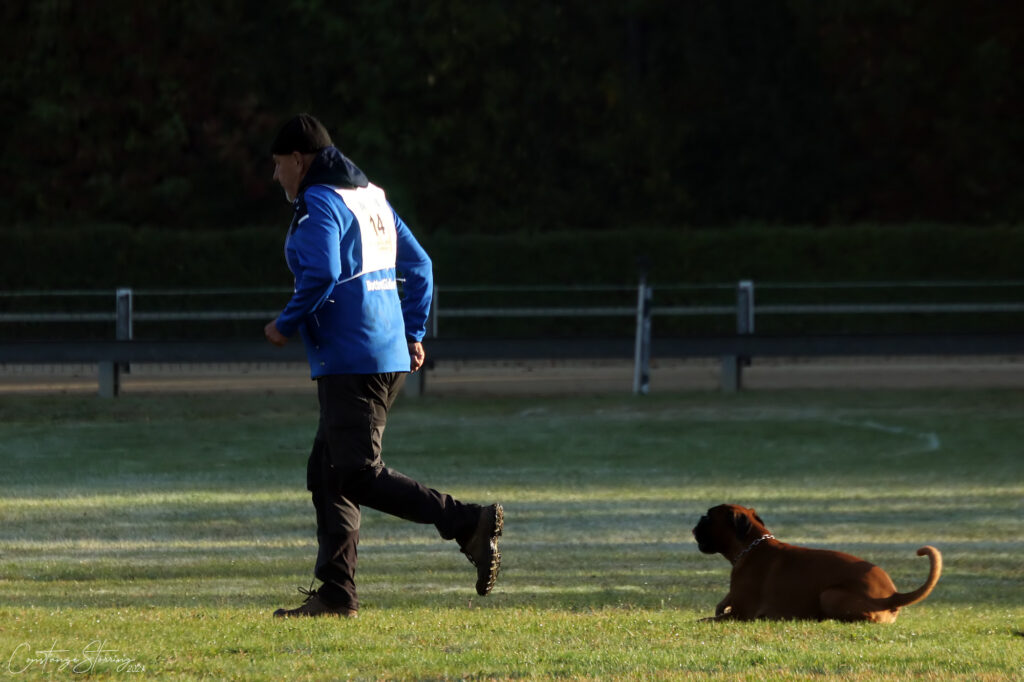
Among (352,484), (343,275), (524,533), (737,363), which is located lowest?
(524,533)

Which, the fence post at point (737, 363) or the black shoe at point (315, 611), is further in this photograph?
the fence post at point (737, 363)

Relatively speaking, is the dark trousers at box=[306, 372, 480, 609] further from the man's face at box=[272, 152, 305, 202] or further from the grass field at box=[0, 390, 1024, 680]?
the man's face at box=[272, 152, 305, 202]

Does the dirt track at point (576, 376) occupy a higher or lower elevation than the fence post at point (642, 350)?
lower

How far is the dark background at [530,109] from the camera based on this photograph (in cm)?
3419

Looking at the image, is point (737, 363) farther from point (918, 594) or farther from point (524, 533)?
point (918, 594)

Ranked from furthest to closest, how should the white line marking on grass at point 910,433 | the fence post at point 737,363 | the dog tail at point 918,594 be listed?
1. the fence post at point 737,363
2. the white line marking on grass at point 910,433
3. the dog tail at point 918,594

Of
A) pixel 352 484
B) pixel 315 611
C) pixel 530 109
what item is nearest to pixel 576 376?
pixel 315 611

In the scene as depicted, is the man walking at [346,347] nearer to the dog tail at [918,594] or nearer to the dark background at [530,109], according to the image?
the dog tail at [918,594]

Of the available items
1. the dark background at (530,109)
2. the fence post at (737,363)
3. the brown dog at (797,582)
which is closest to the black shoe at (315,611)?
the brown dog at (797,582)

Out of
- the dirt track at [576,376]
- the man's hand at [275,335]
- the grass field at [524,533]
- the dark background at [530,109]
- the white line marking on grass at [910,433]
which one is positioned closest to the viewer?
the grass field at [524,533]

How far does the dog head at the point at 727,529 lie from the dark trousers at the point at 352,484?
110 centimetres

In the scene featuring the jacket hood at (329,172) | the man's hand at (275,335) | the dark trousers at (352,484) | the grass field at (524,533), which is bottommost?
the grass field at (524,533)

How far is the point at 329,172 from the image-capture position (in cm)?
647

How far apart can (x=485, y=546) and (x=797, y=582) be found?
127 cm
